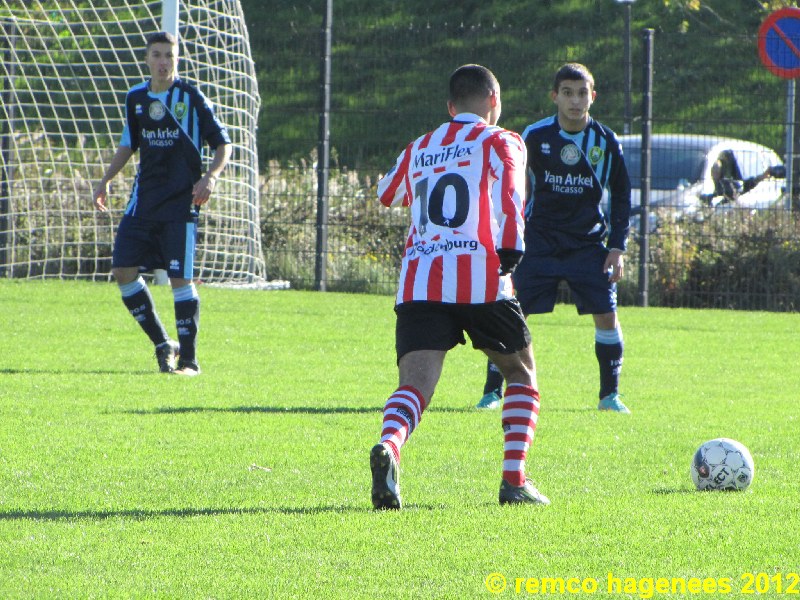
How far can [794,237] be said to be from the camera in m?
15.0

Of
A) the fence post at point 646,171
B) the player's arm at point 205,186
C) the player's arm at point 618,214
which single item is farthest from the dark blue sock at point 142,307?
the fence post at point 646,171

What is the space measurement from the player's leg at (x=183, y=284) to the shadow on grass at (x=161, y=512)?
4079mm

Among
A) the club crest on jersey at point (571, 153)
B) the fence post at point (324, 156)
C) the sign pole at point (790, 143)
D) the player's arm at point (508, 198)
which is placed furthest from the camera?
the fence post at point (324, 156)

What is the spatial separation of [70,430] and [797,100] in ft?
41.0

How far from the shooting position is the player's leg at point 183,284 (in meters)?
9.05

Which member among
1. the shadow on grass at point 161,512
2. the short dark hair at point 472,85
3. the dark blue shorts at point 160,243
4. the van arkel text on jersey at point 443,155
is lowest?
the shadow on grass at point 161,512

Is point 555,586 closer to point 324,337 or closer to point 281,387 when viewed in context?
point 281,387

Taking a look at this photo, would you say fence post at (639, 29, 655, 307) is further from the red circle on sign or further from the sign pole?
the sign pole

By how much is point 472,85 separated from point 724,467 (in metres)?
1.89

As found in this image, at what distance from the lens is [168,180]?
358 inches

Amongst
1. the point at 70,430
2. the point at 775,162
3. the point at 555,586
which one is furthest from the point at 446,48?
the point at 555,586

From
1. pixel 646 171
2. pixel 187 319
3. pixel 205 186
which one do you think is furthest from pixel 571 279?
pixel 646 171

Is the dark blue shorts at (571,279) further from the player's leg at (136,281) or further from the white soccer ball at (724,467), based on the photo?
the player's leg at (136,281)

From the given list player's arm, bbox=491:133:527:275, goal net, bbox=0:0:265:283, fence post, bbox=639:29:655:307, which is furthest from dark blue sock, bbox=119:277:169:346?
fence post, bbox=639:29:655:307
